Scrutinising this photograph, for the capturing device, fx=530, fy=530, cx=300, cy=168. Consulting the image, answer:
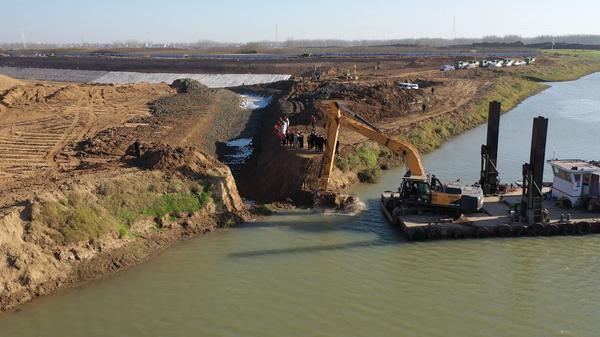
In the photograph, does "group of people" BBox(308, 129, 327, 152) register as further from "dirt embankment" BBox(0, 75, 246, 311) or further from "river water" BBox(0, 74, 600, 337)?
"river water" BBox(0, 74, 600, 337)

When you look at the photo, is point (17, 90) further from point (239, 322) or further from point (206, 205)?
point (239, 322)

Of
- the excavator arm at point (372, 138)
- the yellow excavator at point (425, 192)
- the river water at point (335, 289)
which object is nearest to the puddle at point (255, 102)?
the excavator arm at point (372, 138)

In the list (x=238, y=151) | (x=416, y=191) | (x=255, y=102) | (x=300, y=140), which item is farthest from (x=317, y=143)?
(x=255, y=102)

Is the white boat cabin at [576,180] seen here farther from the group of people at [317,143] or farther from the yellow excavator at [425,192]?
the group of people at [317,143]

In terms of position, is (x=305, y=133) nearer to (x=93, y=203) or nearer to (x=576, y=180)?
(x=576, y=180)

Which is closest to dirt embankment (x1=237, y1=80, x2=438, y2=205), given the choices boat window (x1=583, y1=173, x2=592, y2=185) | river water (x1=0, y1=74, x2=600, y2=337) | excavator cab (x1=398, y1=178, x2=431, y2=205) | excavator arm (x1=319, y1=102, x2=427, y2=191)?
excavator arm (x1=319, y1=102, x2=427, y2=191)

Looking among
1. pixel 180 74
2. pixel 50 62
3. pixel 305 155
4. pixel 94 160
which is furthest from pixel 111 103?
pixel 50 62
